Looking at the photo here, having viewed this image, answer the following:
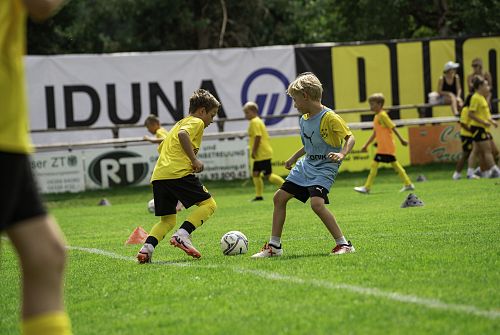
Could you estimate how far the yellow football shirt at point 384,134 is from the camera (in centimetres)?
1975

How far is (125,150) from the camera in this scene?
24766mm

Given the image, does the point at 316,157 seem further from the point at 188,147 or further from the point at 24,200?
the point at 24,200

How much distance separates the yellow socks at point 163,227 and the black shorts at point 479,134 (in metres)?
13.1

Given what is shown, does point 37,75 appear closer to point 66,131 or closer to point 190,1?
point 66,131

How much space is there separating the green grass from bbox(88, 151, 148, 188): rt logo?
1105 centimetres

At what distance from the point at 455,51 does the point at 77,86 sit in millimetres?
10657

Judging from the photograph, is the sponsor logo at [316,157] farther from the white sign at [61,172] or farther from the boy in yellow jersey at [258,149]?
the white sign at [61,172]

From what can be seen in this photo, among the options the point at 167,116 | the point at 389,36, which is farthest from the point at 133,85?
the point at 389,36

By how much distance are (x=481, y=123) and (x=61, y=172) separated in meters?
10.0

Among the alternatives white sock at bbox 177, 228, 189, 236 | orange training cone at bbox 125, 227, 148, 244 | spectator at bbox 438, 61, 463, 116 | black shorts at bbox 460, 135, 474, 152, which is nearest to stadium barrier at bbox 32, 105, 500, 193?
spectator at bbox 438, 61, 463, 116

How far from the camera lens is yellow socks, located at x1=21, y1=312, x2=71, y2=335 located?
4324 millimetres

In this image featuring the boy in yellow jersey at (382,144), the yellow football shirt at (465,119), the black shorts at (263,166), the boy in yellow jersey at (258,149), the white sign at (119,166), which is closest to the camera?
the boy in yellow jersey at (382,144)

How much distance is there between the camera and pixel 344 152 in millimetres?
9188

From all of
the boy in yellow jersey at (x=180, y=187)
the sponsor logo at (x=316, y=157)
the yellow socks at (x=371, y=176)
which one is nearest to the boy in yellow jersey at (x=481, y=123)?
the yellow socks at (x=371, y=176)
